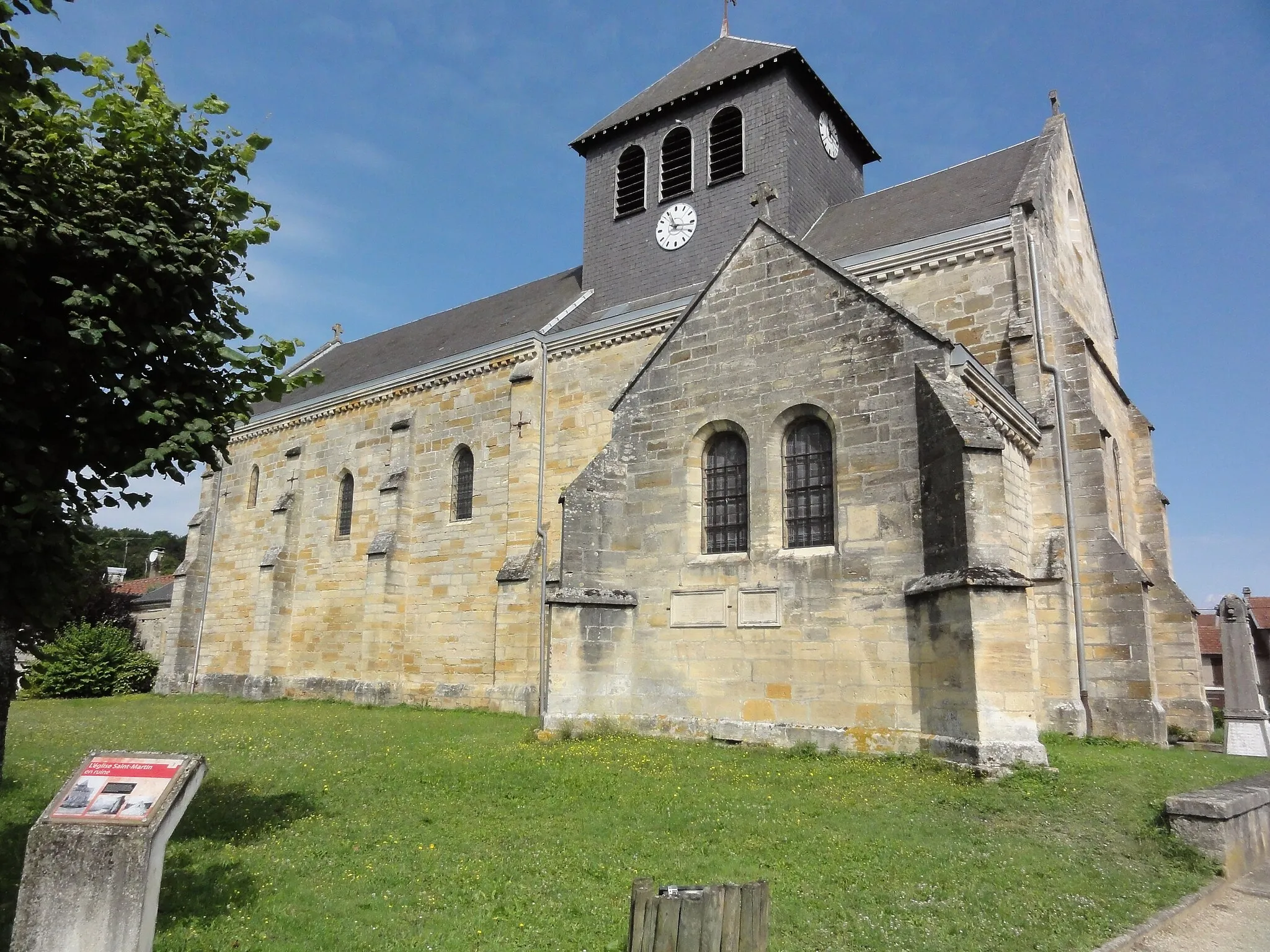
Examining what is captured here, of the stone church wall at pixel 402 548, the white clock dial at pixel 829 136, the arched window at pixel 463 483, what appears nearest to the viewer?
the stone church wall at pixel 402 548

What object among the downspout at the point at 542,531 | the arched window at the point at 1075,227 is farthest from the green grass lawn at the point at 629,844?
the arched window at the point at 1075,227

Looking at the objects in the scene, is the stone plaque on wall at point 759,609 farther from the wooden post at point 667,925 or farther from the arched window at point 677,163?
the arched window at point 677,163

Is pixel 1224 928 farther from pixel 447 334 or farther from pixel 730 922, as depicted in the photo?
pixel 447 334

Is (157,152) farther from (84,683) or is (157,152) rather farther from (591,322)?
(84,683)

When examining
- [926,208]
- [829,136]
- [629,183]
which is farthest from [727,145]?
[926,208]

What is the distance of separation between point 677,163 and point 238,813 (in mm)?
19853

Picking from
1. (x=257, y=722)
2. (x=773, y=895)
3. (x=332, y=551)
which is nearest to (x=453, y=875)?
(x=773, y=895)

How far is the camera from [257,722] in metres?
16.9

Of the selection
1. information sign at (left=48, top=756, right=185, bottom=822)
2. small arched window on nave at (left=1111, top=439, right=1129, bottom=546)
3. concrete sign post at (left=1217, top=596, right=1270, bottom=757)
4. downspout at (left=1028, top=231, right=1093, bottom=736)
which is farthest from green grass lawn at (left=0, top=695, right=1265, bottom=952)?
small arched window on nave at (left=1111, top=439, right=1129, bottom=546)

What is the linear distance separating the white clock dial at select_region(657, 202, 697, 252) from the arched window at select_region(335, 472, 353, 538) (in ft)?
38.7

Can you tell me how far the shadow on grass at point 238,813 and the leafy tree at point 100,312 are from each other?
7.27 ft

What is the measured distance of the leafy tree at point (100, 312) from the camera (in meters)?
5.80

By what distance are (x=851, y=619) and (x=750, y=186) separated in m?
13.7

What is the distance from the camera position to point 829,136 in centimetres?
2375
